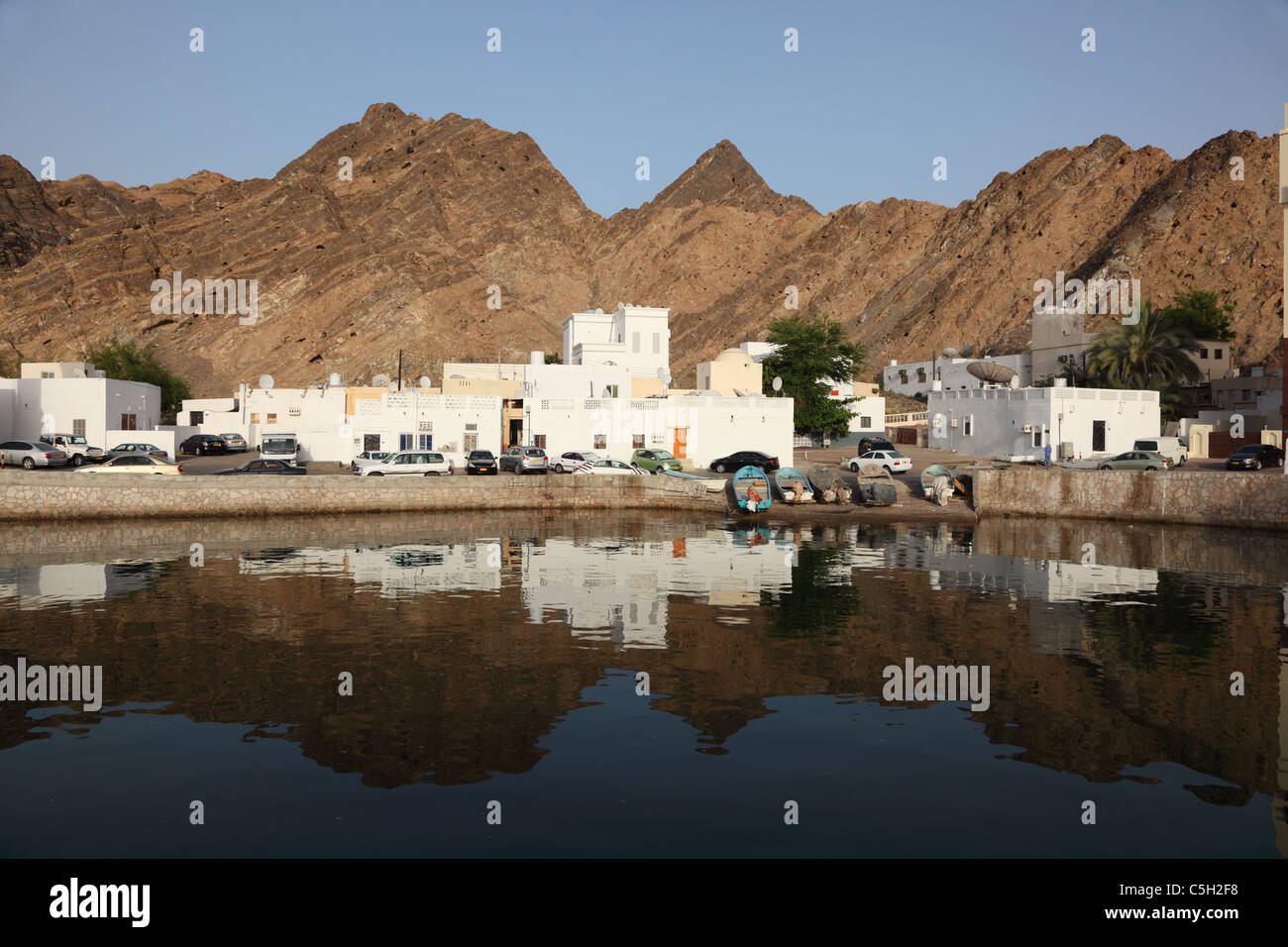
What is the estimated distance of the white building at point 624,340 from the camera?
266ft

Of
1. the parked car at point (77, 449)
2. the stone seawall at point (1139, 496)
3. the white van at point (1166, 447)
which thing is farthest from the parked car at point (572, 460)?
the white van at point (1166, 447)

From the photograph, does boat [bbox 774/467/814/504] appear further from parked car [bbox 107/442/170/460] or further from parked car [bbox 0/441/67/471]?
parked car [bbox 0/441/67/471]

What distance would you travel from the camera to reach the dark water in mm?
11016

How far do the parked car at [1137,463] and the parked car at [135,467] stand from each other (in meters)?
43.6

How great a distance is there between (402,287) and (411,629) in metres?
118

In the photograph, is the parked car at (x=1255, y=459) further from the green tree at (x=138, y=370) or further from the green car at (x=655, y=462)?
the green tree at (x=138, y=370)

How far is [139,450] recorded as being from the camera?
181 feet

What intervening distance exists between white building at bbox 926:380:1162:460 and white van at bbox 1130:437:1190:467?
116cm

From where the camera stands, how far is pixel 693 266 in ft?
523

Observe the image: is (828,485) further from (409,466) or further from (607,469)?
(409,466)

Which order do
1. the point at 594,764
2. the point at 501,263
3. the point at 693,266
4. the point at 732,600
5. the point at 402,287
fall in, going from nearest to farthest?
the point at 594,764, the point at 732,600, the point at 402,287, the point at 501,263, the point at 693,266

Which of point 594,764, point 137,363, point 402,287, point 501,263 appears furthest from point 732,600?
point 501,263

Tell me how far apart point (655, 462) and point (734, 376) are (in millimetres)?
20005

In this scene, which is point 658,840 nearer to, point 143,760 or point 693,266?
point 143,760
